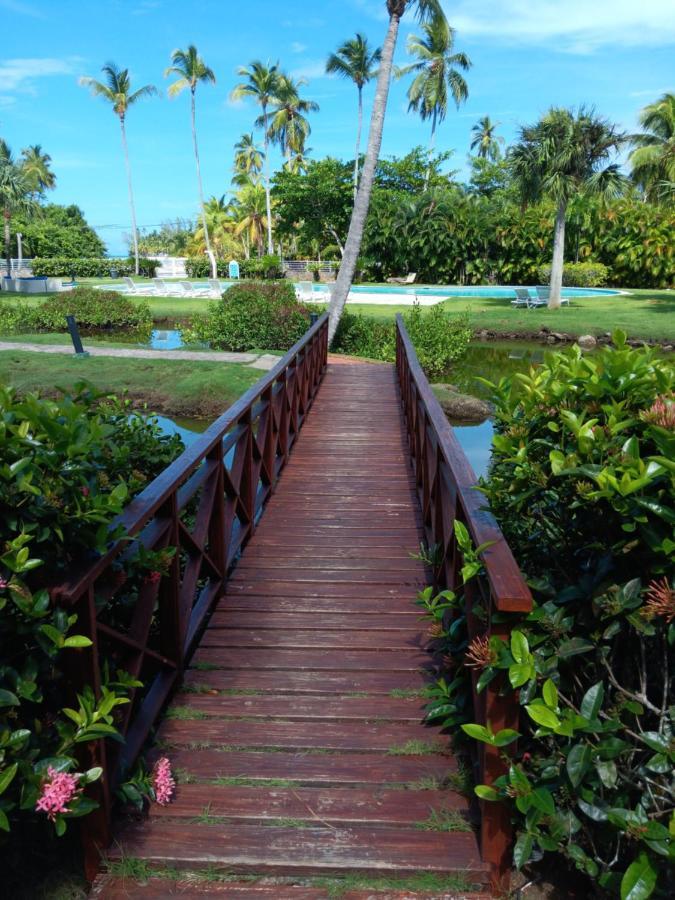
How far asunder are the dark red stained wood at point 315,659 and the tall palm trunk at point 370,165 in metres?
10.9

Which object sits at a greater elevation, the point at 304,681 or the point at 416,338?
the point at 416,338

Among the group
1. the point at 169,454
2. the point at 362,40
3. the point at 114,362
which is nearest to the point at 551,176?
the point at 114,362

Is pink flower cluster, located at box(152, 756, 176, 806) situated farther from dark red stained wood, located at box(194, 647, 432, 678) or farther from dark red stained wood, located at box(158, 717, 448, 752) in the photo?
dark red stained wood, located at box(194, 647, 432, 678)

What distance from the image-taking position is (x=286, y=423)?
21.2 ft

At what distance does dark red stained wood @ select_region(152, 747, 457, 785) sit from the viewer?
242 centimetres

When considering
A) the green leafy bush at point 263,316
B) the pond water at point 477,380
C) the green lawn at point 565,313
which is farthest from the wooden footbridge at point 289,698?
the green lawn at point 565,313

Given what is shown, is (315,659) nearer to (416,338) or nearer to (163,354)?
(163,354)

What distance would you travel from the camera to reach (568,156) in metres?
21.5

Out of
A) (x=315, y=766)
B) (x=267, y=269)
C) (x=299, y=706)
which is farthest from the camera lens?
(x=267, y=269)

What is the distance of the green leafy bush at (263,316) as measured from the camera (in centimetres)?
1571

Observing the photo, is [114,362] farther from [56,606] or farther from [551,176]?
[551,176]

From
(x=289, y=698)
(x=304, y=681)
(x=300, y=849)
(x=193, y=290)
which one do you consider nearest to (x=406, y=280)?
(x=193, y=290)

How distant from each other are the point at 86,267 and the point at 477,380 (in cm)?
4068

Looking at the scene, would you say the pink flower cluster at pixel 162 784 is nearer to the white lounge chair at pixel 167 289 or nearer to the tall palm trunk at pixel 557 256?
the tall palm trunk at pixel 557 256
